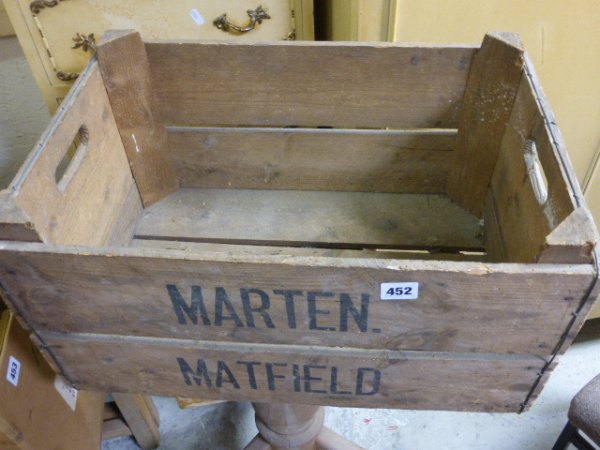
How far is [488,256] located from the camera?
1.03 m

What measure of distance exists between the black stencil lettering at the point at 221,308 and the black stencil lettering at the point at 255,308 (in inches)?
0.6

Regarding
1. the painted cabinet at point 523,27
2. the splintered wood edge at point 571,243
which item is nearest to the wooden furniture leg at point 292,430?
the splintered wood edge at point 571,243

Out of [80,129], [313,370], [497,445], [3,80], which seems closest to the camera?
[313,370]

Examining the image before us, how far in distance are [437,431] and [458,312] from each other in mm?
922

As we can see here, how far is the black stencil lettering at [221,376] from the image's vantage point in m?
0.77

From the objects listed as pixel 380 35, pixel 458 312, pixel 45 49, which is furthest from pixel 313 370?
pixel 45 49

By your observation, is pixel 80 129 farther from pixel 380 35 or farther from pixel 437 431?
pixel 437 431

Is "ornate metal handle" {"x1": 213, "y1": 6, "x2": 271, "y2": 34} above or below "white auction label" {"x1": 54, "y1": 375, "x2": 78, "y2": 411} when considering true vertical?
above

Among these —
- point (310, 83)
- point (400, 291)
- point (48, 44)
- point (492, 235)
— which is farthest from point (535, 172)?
point (48, 44)

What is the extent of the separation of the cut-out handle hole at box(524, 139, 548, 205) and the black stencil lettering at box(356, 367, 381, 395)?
339 mm

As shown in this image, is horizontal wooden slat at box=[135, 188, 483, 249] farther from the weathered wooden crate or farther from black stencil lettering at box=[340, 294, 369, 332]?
black stencil lettering at box=[340, 294, 369, 332]

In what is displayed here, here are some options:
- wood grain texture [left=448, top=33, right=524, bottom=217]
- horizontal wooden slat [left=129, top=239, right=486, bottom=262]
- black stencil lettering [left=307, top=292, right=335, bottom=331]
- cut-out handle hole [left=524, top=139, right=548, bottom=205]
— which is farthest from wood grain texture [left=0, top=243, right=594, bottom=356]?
wood grain texture [left=448, top=33, right=524, bottom=217]

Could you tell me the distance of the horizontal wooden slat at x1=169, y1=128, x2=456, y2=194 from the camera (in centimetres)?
112

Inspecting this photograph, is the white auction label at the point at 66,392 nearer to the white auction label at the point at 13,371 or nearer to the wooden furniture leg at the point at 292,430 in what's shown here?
the white auction label at the point at 13,371
